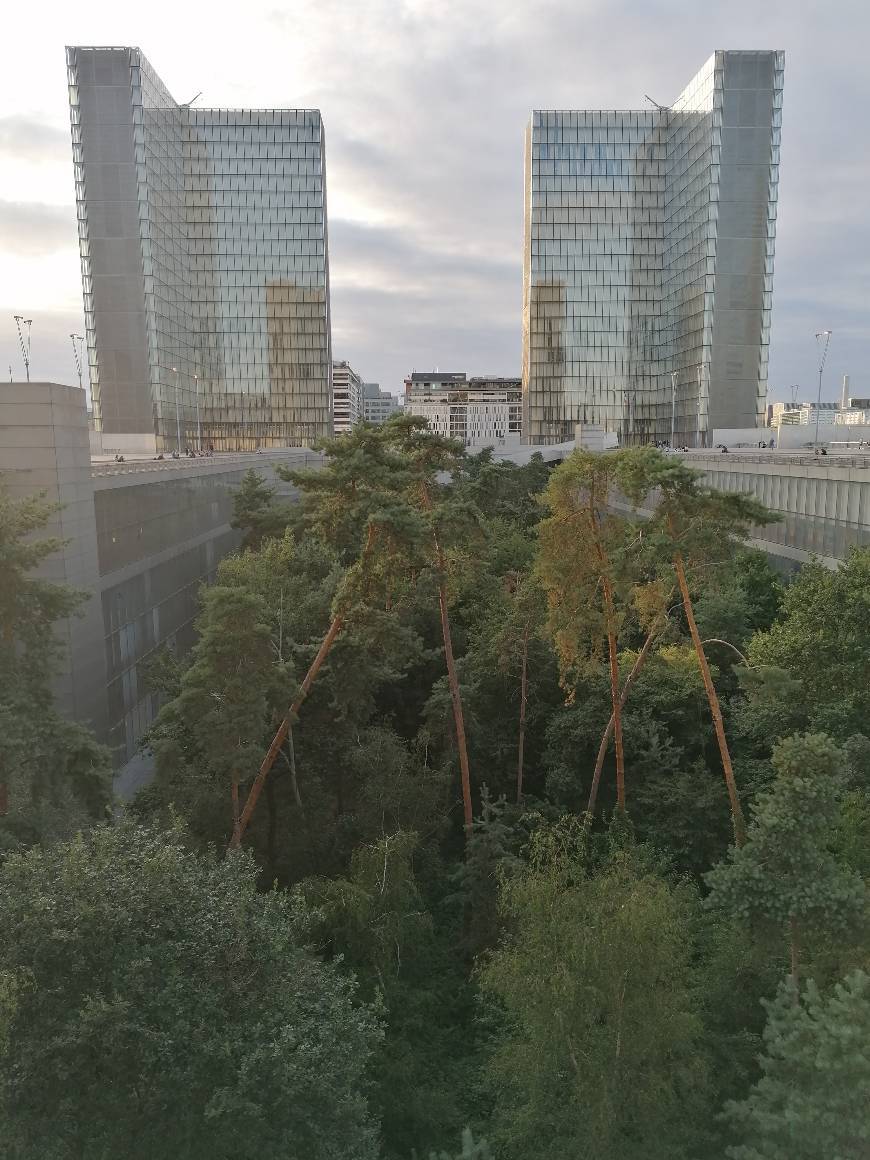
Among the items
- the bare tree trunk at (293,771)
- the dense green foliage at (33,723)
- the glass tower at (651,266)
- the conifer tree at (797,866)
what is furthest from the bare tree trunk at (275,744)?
the glass tower at (651,266)

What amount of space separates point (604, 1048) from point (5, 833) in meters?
11.2

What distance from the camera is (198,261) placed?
5581 inches

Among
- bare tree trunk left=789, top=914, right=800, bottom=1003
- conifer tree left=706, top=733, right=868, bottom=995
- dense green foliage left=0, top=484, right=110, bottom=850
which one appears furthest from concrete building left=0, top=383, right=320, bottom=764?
bare tree trunk left=789, top=914, right=800, bottom=1003

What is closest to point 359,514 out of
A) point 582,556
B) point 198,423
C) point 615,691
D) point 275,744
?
point 275,744

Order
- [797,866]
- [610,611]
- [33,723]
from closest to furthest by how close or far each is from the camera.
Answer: [797,866] → [33,723] → [610,611]

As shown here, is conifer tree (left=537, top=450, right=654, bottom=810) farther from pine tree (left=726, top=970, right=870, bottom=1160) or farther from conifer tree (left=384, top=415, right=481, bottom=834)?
pine tree (left=726, top=970, right=870, bottom=1160)

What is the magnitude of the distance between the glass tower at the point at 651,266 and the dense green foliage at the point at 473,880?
109m

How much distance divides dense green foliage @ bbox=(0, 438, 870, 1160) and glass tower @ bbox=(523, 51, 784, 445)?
358 ft

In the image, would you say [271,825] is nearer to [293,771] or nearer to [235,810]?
[293,771]

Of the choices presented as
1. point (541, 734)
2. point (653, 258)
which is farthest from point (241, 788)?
point (653, 258)

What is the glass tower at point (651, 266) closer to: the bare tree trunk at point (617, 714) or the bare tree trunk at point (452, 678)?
the bare tree trunk at point (617, 714)

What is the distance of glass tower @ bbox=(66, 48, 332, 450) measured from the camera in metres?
115

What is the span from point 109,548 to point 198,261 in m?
132

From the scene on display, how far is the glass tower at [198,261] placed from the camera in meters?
115
